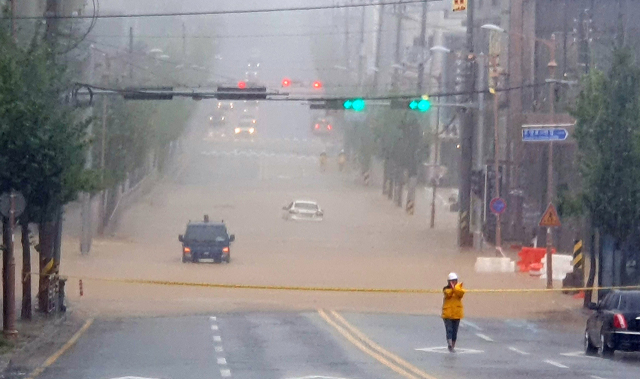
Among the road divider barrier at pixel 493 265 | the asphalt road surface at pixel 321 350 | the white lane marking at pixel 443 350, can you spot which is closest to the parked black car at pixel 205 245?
the road divider barrier at pixel 493 265

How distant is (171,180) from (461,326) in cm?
6808

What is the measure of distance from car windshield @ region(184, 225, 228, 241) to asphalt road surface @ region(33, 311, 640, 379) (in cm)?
1672

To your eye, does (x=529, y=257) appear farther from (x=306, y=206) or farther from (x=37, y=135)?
(x=306, y=206)

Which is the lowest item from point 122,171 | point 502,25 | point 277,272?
point 277,272

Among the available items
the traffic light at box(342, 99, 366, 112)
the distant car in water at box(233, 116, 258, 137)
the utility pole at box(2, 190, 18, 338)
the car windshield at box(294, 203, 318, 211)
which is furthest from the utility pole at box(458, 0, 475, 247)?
the distant car in water at box(233, 116, 258, 137)

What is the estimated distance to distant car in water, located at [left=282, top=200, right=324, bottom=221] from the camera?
2785 inches

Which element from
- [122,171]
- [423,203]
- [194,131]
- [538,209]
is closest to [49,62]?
[122,171]

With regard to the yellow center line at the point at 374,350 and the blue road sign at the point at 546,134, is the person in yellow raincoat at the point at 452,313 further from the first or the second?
the blue road sign at the point at 546,134

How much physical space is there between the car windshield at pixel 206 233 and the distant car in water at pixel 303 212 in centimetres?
2257

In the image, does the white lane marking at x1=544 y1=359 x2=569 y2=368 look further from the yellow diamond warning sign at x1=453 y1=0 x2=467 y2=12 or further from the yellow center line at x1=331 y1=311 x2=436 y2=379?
the yellow diamond warning sign at x1=453 y1=0 x2=467 y2=12

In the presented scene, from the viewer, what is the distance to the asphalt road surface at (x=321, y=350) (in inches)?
740

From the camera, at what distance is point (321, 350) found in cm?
2242

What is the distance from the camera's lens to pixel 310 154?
406 feet

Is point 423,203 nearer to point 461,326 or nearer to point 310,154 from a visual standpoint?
point 310,154
